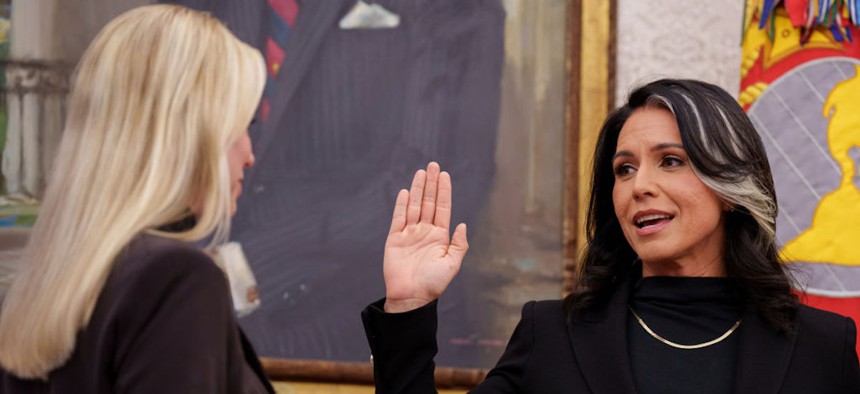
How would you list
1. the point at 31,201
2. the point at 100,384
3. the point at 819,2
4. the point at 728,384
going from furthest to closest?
the point at 31,201
the point at 819,2
the point at 728,384
the point at 100,384

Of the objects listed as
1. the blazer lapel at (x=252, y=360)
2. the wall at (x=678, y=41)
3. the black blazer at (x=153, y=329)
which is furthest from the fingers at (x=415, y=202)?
the wall at (x=678, y=41)

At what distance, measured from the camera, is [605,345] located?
7.13 ft

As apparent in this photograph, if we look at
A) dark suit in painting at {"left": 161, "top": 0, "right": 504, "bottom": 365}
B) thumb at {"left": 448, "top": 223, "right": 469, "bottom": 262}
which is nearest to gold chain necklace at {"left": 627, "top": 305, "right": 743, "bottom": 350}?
thumb at {"left": 448, "top": 223, "right": 469, "bottom": 262}

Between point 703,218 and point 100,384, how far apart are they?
1.36 meters

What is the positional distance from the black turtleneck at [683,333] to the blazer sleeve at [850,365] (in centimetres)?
22

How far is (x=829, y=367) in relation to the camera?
6.91 ft

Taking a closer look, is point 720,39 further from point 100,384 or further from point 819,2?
point 100,384

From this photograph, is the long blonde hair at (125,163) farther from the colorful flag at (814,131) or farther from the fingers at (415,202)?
the colorful flag at (814,131)

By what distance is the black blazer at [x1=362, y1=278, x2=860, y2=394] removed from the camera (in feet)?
6.54

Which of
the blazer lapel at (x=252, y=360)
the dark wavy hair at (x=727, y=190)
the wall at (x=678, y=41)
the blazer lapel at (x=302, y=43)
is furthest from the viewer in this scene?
the blazer lapel at (x=302, y=43)

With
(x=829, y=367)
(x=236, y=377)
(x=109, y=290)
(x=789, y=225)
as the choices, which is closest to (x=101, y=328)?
(x=109, y=290)

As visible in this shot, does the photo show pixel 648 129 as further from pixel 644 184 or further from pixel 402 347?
pixel 402 347

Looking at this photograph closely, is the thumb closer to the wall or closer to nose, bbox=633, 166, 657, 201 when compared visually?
nose, bbox=633, 166, 657, 201

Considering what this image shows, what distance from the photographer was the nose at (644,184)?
217 centimetres
